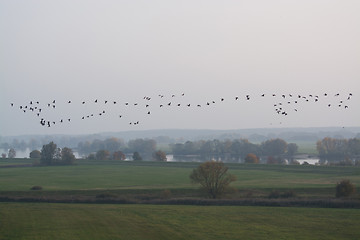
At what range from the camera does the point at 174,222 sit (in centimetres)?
3203

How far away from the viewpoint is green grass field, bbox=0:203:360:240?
91.1ft

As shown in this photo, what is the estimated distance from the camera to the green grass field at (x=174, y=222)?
27781mm

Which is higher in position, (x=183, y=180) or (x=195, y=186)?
(x=183, y=180)

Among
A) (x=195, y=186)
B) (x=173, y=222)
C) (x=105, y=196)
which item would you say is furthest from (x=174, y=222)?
(x=195, y=186)

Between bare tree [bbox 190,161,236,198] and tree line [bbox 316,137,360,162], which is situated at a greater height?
tree line [bbox 316,137,360,162]

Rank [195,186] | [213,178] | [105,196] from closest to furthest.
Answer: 1. [105,196]
2. [213,178]
3. [195,186]

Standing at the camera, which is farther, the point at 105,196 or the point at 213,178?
the point at 213,178

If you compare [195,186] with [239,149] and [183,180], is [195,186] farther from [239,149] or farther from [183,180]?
[239,149]

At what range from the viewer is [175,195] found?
4997cm

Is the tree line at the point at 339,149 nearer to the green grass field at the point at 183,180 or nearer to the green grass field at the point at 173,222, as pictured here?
the green grass field at the point at 183,180

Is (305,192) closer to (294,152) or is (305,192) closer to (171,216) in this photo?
(171,216)

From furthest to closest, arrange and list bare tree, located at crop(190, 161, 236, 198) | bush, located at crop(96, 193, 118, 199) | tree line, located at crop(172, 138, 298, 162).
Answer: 1. tree line, located at crop(172, 138, 298, 162)
2. bare tree, located at crop(190, 161, 236, 198)
3. bush, located at crop(96, 193, 118, 199)

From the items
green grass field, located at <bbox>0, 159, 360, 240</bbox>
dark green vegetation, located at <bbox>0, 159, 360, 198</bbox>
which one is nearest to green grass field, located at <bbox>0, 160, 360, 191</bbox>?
dark green vegetation, located at <bbox>0, 159, 360, 198</bbox>

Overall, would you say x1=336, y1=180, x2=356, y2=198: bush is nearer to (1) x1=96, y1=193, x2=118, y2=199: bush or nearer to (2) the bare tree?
(2) the bare tree
